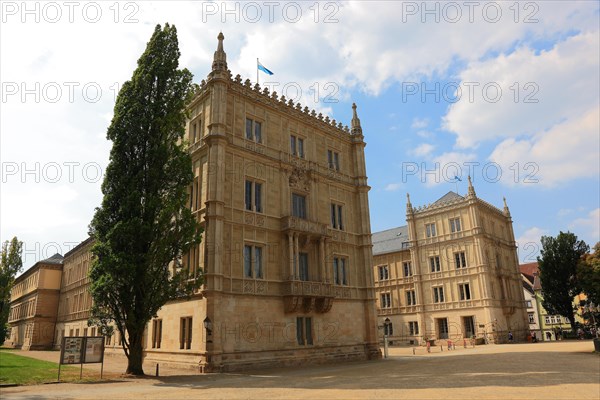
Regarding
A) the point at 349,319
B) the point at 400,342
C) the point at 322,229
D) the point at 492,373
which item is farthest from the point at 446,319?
the point at 492,373

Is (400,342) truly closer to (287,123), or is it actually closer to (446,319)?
(446,319)

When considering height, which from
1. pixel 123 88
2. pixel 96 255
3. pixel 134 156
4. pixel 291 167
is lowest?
pixel 96 255

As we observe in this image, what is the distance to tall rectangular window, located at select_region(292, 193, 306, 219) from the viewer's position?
33125 millimetres

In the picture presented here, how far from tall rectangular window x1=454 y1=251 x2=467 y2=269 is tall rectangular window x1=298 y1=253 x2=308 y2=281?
33291mm

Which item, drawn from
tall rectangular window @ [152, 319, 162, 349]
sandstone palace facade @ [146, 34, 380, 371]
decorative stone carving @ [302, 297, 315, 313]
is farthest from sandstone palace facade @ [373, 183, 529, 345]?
tall rectangular window @ [152, 319, 162, 349]

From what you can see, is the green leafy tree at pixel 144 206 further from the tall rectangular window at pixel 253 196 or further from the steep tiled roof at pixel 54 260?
the steep tiled roof at pixel 54 260

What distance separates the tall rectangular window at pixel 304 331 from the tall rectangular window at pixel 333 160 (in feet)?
45.9

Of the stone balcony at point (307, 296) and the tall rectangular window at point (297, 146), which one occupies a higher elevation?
the tall rectangular window at point (297, 146)

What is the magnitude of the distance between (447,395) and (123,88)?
2421 cm

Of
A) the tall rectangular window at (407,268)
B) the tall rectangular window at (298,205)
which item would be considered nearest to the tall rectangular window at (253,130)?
the tall rectangular window at (298,205)

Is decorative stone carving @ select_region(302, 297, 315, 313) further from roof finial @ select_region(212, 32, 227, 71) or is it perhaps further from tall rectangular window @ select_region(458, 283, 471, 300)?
tall rectangular window @ select_region(458, 283, 471, 300)

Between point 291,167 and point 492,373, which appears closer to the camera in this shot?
point 492,373

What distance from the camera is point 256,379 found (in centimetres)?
2097

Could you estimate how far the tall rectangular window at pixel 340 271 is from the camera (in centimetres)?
3481
